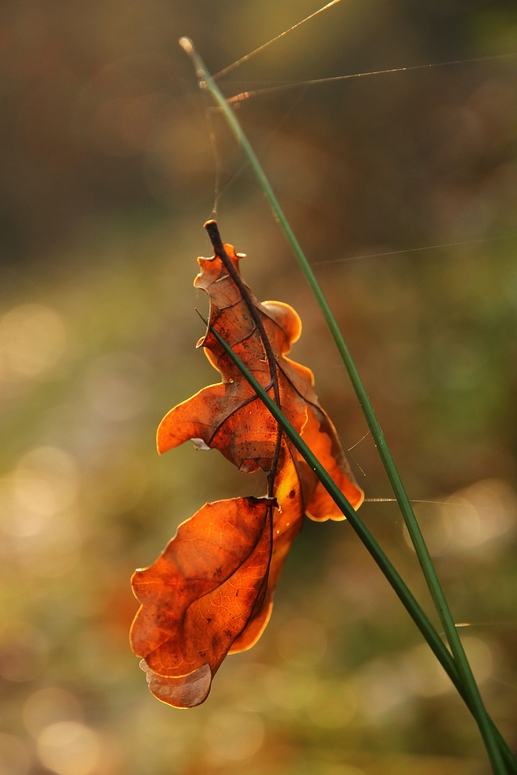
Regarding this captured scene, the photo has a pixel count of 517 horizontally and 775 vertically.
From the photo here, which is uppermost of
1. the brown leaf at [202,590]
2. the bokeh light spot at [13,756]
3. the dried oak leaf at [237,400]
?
the dried oak leaf at [237,400]

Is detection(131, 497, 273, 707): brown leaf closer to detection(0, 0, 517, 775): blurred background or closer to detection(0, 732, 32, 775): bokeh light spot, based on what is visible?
detection(0, 0, 517, 775): blurred background

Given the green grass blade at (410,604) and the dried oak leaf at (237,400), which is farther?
the dried oak leaf at (237,400)

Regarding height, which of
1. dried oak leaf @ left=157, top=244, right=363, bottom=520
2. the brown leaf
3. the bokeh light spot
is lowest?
the bokeh light spot

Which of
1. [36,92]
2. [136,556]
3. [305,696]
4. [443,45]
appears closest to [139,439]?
[136,556]

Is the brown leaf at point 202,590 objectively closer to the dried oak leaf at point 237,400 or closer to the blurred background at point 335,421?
the dried oak leaf at point 237,400

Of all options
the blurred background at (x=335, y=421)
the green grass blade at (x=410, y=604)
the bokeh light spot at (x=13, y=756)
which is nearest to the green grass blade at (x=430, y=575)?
the green grass blade at (x=410, y=604)

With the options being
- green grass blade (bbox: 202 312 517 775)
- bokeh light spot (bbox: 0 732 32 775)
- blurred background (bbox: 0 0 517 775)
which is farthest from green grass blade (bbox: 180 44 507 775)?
bokeh light spot (bbox: 0 732 32 775)

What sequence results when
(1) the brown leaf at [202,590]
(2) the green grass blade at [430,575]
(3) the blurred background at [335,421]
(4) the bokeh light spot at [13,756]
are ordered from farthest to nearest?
1. (4) the bokeh light spot at [13,756]
2. (3) the blurred background at [335,421]
3. (1) the brown leaf at [202,590]
4. (2) the green grass blade at [430,575]

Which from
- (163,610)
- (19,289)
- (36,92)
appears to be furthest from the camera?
(36,92)

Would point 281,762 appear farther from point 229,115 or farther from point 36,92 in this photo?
point 36,92
